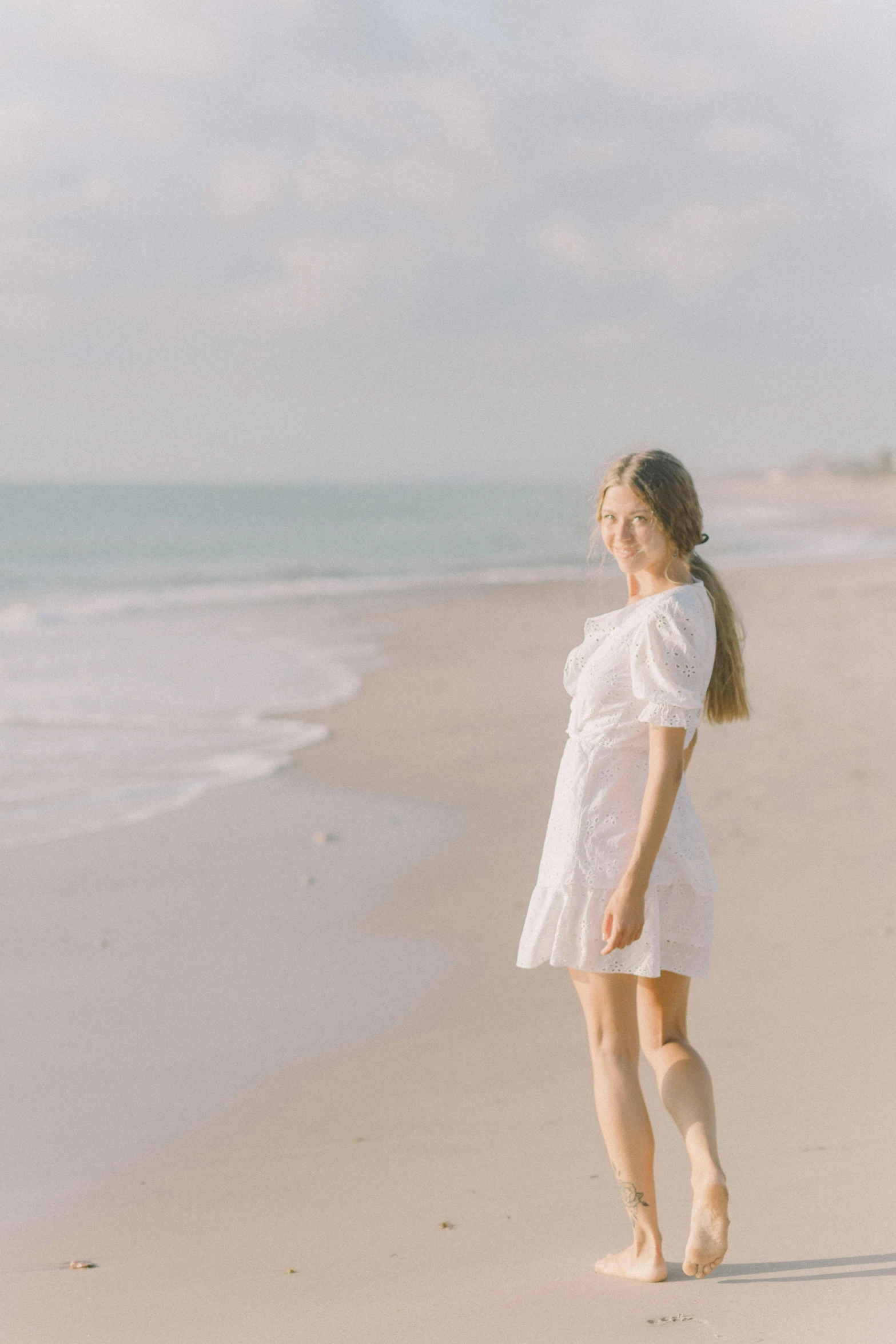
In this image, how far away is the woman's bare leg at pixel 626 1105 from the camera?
2.64m

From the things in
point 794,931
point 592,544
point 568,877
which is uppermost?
point 592,544

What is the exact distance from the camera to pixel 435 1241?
2939 mm

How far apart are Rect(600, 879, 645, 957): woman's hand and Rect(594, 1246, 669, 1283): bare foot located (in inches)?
25.0

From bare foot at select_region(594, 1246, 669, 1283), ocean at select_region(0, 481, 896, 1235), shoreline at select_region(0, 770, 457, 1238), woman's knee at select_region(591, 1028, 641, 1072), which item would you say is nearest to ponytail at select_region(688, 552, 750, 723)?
ocean at select_region(0, 481, 896, 1235)

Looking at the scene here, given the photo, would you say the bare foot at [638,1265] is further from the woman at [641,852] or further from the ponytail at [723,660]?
the ponytail at [723,660]

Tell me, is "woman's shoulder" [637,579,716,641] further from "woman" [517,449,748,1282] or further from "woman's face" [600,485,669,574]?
"woman's face" [600,485,669,574]

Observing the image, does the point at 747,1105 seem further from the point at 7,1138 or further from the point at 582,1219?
the point at 7,1138

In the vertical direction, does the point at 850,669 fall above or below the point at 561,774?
below

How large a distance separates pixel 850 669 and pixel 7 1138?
895 cm

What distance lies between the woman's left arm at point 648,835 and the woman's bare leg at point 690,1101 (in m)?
0.24

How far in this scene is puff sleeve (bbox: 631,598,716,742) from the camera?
253 cm

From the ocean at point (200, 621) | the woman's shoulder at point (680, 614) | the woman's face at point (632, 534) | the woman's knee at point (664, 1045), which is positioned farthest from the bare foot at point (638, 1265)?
the ocean at point (200, 621)

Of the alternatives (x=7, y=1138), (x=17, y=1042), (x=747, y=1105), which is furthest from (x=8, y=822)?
(x=747, y=1105)

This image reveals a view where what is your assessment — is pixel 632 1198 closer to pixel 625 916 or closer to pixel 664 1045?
pixel 664 1045
